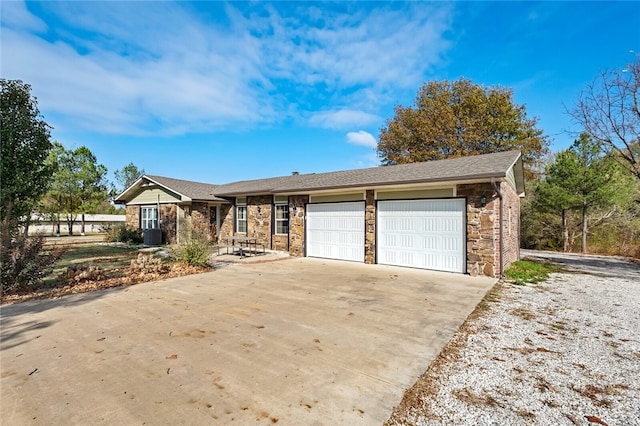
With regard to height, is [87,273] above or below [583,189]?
below

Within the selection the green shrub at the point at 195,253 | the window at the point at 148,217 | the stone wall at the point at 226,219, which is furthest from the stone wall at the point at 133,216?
the green shrub at the point at 195,253

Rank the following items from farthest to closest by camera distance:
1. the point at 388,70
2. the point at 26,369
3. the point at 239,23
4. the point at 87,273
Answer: the point at 388,70 < the point at 239,23 < the point at 87,273 < the point at 26,369

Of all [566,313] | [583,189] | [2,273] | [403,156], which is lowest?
[566,313]

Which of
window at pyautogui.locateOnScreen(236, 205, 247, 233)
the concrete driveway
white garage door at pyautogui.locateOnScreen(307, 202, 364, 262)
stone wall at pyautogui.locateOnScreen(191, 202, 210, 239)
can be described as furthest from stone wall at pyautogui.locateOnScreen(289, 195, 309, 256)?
stone wall at pyautogui.locateOnScreen(191, 202, 210, 239)

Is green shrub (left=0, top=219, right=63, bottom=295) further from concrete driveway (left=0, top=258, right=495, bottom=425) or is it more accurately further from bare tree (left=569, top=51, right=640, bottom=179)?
bare tree (left=569, top=51, right=640, bottom=179)

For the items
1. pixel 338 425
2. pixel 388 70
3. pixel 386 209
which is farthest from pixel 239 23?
pixel 338 425

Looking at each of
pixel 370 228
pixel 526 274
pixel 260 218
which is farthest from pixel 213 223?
pixel 526 274

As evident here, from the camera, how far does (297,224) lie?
486 inches

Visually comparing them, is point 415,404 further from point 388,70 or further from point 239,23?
point 388,70

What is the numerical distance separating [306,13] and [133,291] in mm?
9964

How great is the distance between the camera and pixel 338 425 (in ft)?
7.22

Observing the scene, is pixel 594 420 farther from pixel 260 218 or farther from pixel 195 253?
pixel 260 218

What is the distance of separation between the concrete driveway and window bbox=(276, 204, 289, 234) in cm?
639

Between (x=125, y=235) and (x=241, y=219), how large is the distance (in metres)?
7.87
